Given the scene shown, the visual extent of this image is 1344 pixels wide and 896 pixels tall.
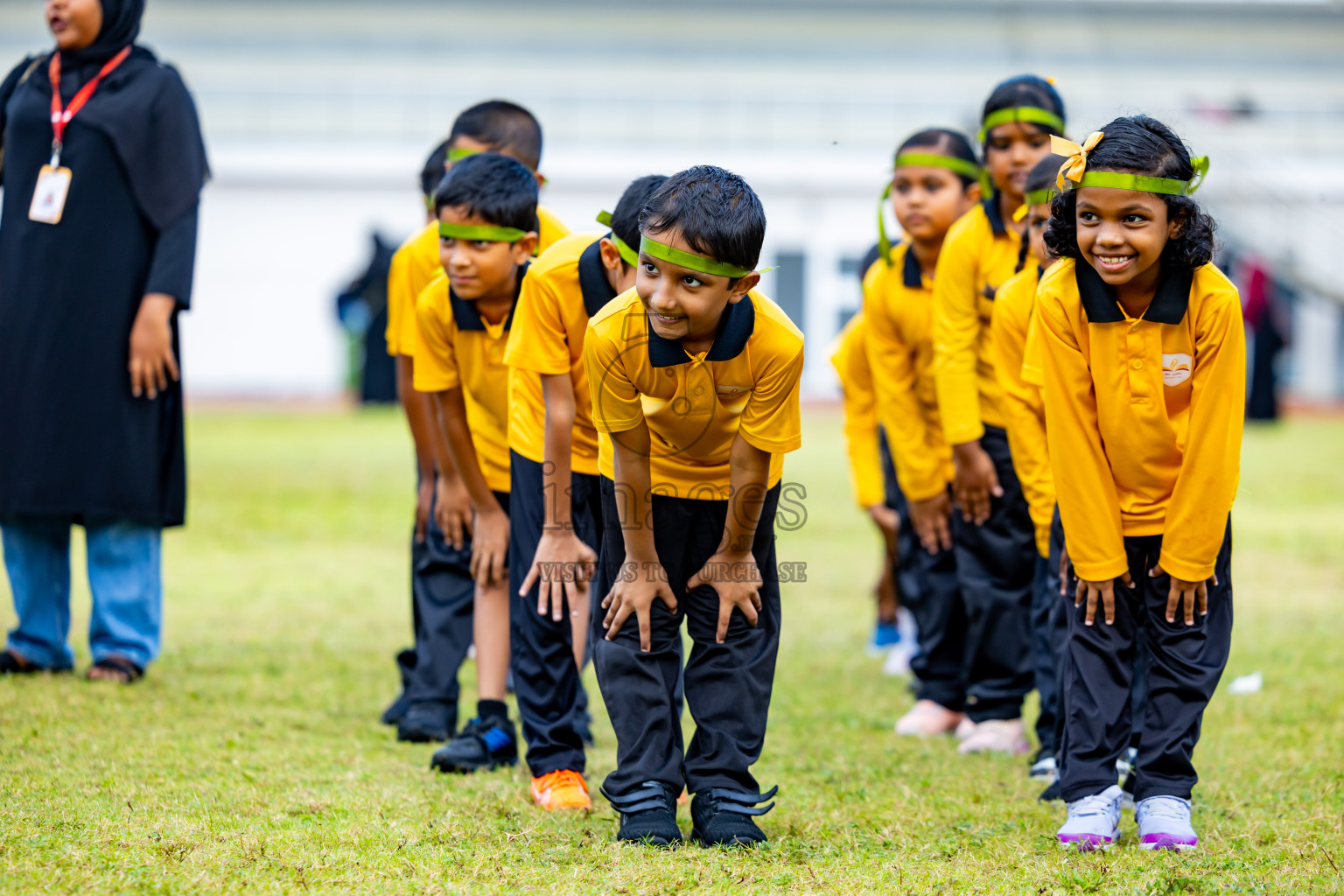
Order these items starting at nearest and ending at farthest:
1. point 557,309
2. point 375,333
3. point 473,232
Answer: point 557,309 < point 473,232 < point 375,333

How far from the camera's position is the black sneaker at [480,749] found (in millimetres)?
3205

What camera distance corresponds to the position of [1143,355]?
8.76ft

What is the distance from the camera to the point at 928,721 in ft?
12.7

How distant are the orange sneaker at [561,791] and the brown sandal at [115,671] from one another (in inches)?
59.2

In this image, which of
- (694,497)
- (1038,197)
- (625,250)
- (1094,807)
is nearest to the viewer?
(1094,807)

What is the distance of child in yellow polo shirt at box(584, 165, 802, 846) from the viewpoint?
2.52m

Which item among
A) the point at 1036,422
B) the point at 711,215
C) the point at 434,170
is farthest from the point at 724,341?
the point at 434,170

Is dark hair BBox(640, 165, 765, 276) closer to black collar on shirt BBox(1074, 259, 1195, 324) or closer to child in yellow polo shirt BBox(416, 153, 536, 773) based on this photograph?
black collar on shirt BBox(1074, 259, 1195, 324)

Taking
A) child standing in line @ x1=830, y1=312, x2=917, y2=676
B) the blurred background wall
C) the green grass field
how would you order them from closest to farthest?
the green grass field < child standing in line @ x1=830, y1=312, x2=917, y2=676 < the blurred background wall

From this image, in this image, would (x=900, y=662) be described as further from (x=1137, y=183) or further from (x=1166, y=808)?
(x=1137, y=183)

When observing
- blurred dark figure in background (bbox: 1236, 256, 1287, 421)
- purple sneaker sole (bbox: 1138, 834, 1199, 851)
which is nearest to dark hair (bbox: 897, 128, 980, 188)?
purple sneaker sole (bbox: 1138, 834, 1199, 851)

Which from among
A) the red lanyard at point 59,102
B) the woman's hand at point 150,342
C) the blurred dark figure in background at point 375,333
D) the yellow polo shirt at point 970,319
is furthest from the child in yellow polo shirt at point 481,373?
the blurred dark figure in background at point 375,333

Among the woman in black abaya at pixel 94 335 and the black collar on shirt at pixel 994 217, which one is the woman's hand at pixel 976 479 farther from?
the woman in black abaya at pixel 94 335

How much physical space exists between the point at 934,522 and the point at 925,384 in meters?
0.40
